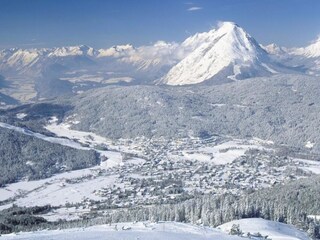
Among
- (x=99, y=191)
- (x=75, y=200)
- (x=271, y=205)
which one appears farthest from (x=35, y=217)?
(x=271, y=205)

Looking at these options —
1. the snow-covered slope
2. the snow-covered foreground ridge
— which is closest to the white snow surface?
the snow-covered foreground ridge

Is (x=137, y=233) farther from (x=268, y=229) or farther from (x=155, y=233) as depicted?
(x=268, y=229)

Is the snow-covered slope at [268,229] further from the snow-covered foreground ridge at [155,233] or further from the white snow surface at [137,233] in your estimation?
the white snow surface at [137,233]

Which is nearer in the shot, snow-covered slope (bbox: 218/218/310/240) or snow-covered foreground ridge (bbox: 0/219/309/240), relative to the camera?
snow-covered foreground ridge (bbox: 0/219/309/240)

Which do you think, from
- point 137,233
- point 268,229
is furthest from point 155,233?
point 268,229

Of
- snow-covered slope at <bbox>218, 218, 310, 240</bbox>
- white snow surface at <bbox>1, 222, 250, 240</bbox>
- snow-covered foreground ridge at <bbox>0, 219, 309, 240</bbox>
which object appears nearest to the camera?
white snow surface at <bbox>1, 222, 250, 240</bbox>

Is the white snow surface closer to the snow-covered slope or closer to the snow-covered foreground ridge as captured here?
the snow-covered foreground ridge

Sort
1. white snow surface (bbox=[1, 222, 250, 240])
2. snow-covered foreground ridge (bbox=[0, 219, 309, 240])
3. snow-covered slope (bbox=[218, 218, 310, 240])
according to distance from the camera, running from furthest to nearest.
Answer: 1. snow-covered slope (bbox=[218, 218, 310, 240])
2. snow-covered foreground ridge (bbox=[0, 219, 309, 240])
3. white snow surface (bbox=[1, 222, 250, 240])

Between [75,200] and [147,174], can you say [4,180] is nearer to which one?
[75,200]
